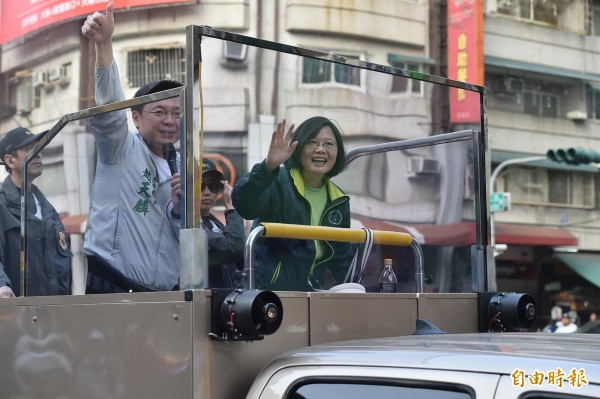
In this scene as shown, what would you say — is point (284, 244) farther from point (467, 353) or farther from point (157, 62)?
point (157, 62)

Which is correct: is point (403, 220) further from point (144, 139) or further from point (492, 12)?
point (492, 12)

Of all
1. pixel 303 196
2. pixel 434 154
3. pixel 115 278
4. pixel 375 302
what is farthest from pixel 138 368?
pixel 434 154

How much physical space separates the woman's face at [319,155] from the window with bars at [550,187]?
926 inches

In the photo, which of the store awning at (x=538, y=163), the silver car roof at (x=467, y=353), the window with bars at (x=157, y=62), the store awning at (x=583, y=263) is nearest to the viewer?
the silver car roof at (x=467, y=353)

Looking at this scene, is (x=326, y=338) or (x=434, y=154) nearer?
(x=326, y=338)

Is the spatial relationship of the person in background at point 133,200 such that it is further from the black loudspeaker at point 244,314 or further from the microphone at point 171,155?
the black loudspeaker at point 244,314

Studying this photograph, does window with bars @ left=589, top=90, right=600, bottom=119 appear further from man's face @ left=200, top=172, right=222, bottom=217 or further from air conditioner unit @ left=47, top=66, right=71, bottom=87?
man's face @ left=200, top=172, right=222, bottom=217

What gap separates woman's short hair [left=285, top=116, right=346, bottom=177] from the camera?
11.9 feet

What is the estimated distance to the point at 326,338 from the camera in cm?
295

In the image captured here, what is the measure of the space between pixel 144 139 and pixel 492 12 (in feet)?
79.5

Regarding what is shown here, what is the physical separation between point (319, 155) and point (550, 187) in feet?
81.6

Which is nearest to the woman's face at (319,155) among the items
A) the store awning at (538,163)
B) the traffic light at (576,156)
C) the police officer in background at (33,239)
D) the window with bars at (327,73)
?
the window with bars at (327,73)

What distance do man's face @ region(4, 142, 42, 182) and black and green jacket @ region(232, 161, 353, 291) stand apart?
83 cm

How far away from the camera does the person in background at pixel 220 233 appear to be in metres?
3.06
